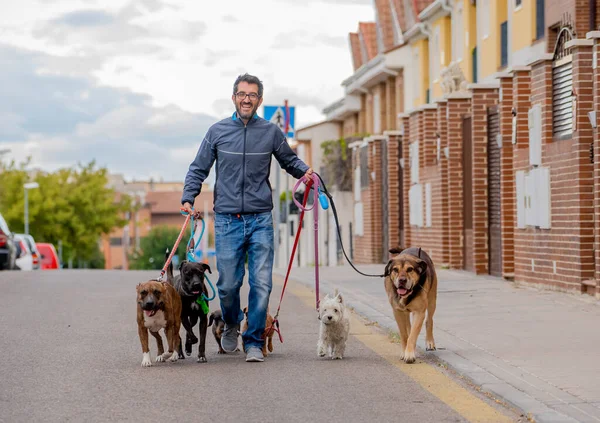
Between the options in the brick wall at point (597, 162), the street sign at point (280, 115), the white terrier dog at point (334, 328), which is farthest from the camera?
the street sign at point (280, 115)

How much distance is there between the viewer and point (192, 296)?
10.4m

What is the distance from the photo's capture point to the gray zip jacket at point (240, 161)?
10.4m

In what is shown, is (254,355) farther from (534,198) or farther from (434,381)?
(534,198)

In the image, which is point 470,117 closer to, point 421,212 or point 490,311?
point 421,212

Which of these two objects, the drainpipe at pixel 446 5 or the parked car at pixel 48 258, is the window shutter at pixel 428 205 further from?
the parked car at pixel 48 258

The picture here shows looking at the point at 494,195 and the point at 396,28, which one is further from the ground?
the point at 396,28

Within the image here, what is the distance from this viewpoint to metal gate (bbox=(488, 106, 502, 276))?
21500 mm

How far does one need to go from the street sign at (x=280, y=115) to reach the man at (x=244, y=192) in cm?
1765

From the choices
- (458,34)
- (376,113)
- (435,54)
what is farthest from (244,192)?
(376,113)

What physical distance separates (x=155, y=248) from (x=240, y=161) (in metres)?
103

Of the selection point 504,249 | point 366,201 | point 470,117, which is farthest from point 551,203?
point 366,201

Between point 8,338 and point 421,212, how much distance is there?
1555 centimetres

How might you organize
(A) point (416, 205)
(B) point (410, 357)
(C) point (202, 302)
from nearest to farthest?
(B) point (410, 357), (C) point (202, 302), (A) point (416, 205)

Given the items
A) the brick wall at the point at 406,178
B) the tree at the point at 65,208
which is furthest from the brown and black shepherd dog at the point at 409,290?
the tree at the point at 65,208
